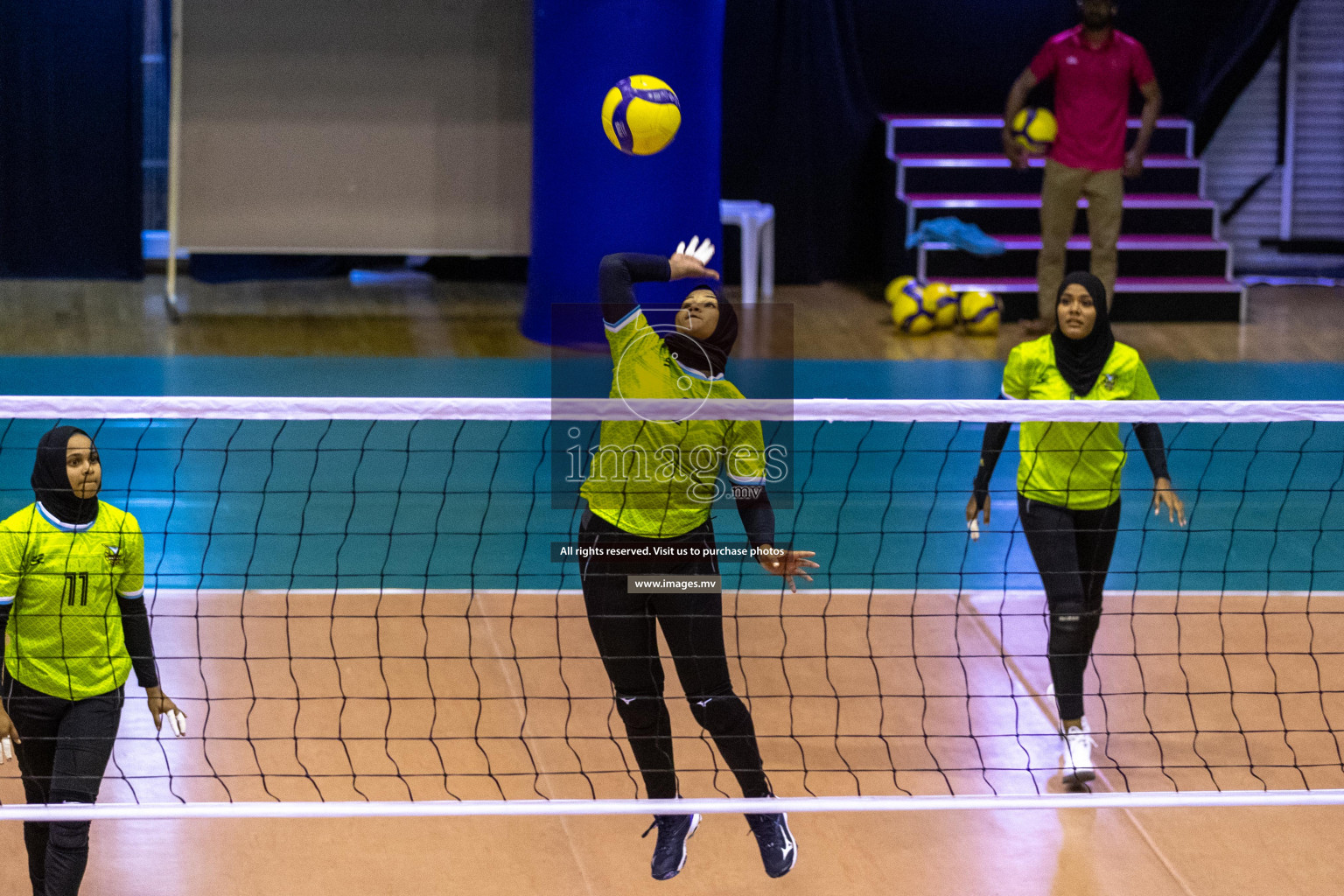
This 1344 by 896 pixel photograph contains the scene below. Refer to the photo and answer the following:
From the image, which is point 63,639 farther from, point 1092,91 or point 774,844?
point 1092,91

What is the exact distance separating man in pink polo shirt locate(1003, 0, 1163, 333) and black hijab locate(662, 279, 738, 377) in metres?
6.55

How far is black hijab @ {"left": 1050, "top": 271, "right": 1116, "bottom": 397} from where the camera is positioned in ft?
16.2

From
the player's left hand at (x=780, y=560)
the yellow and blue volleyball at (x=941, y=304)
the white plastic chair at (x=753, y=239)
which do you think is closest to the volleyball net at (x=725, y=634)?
the player's left hand at (x=780, y=560)

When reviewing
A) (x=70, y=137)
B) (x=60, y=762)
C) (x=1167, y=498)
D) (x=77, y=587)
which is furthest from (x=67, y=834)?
(x=70, y=137)

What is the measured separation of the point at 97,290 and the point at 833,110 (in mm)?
6392

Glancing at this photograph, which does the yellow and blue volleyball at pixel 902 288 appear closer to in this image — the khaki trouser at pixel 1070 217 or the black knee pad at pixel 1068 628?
the khaki trouser at pixel 1070 217

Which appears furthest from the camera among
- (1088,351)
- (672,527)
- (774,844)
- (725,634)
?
(725,634)

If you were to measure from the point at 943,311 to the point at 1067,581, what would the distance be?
6.52m

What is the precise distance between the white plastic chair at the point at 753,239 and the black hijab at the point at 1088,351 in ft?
20.9

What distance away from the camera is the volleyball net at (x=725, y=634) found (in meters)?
4.23

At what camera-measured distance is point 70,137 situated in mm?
12258

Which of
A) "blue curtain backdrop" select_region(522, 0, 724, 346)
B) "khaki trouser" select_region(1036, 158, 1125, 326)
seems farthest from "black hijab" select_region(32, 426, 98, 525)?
"khaki trouser" select_region(1036, 158, 1125, 326)

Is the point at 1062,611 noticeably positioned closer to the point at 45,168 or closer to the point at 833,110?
the point at 833,110

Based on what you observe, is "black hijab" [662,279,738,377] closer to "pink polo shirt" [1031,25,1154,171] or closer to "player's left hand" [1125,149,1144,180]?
A: "pink polo shirt" [1031,25,1154,171]
